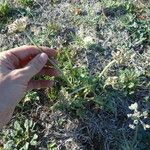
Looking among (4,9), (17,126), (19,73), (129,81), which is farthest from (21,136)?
(4,9)

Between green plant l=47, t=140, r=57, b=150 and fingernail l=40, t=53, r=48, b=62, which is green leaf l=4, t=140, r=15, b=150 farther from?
fingernail l=40, t=53, r=48, b=62

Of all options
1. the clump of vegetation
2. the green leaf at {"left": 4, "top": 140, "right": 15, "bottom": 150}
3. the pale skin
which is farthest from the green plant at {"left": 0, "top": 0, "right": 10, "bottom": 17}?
the green leaf at {"left": 4, "top": 140, "right": 15, "bottom": 150}

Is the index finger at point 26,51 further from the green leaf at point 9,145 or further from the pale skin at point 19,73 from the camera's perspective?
the green leaf at point 9,145

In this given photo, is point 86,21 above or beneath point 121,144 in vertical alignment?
above

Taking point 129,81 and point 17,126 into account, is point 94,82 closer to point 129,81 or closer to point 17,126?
point 129,81

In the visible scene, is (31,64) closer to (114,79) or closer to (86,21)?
(114,79)

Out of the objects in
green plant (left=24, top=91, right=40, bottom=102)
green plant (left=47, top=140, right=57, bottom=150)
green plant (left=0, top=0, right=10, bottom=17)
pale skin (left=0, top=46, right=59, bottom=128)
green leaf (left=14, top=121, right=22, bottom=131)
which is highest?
green plant (left=0, top=0, right=10, bottom=17)

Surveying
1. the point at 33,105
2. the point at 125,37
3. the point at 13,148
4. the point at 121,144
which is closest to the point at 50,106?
the point at 33,105
